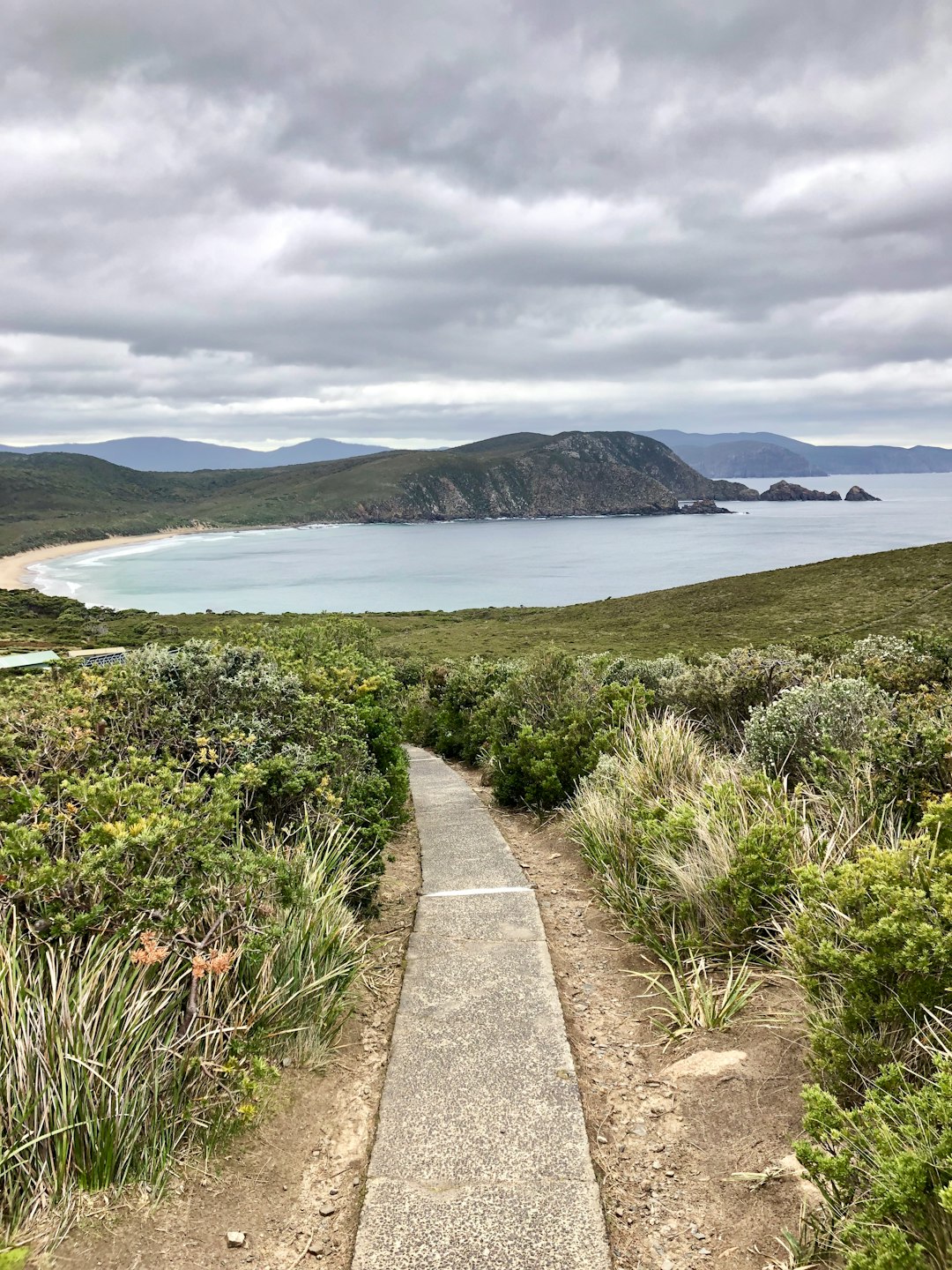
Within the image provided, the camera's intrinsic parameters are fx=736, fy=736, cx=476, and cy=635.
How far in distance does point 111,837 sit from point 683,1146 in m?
2.77

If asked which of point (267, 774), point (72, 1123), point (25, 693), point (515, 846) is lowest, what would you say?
point (515, 846)

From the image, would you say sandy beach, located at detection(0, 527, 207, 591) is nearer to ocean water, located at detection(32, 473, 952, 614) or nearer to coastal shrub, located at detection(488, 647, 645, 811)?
ocean water, located at detection(32, 473, 952, 614)

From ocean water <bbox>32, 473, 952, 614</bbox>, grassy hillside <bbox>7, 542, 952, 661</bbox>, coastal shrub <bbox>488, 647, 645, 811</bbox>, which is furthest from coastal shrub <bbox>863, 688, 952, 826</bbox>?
ocean water <bbox>32, 473, 952, 614</bbox>

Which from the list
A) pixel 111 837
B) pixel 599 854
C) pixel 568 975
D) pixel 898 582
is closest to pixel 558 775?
pixel 599 854

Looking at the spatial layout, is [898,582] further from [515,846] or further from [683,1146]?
[683,1146]

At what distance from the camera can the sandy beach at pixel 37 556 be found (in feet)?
312

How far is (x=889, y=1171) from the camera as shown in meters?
2.05

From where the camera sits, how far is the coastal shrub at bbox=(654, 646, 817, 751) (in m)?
8.32

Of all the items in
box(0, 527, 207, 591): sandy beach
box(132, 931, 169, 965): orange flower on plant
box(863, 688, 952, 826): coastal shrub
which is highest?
box(0, 527, 207, 591): sandy beach

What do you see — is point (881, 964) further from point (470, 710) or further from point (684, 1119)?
point (470, 710)

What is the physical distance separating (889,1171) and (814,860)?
2.56 metres

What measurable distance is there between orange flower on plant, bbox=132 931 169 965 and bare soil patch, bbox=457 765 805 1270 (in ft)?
6.47

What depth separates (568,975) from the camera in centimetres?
458

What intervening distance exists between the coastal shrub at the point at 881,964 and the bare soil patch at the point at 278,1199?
1979mm
